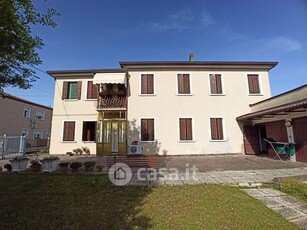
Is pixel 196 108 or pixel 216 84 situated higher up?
pixel 216 84

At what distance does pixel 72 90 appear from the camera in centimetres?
1858

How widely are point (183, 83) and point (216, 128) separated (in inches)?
219

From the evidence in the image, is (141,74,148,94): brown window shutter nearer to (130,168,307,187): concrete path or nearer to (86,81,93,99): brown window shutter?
(86,81,93,99): brown window shutter

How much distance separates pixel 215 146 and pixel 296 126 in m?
6.44

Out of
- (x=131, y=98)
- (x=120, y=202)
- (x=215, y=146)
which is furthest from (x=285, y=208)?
(x=131, y=98)

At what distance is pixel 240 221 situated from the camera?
4.45 m

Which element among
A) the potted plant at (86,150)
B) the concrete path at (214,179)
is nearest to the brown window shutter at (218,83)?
the concrete path at (214,179)

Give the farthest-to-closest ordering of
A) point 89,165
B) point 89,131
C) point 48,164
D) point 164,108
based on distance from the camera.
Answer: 1. point 89,131
2. point 164,108
3. point 89,165
4. point 48,164

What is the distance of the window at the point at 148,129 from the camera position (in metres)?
16.7

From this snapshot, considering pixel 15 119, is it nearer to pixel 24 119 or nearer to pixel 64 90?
pixel 24 119

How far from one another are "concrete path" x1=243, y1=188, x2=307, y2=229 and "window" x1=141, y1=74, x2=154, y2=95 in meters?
12.5

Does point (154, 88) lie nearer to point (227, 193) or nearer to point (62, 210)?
point (227, 193)

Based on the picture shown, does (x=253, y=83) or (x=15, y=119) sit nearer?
(x=253, y=83)

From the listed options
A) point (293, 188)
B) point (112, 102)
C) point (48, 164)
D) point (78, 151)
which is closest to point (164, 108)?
point (112, 102)
